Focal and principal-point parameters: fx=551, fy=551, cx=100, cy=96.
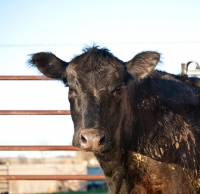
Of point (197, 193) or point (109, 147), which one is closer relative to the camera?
point (109, 147)

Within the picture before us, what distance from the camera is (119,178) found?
17.7 ft

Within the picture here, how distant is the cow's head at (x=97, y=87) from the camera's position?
16.2ft

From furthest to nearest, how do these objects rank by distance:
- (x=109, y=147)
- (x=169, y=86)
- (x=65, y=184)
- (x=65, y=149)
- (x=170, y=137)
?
(x=65, y=184) → (x=65, y=149) → (x=169, y=86) → (x=170, y=137) → (x=109, y=147)

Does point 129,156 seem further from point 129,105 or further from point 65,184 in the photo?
point 65,184

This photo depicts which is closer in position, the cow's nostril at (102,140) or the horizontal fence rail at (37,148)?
the cow's nostril at (102,140)

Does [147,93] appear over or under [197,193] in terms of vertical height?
over

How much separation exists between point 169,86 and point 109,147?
110 cm

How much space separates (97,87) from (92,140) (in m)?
0.63

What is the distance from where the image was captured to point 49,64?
5746 millimetres

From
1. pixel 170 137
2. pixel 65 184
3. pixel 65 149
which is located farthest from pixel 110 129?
pixel 65 184

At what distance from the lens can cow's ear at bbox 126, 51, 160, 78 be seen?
5.55 m

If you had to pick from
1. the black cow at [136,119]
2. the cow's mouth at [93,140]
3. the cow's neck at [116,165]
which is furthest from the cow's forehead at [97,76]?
the cow's neck at [116,165]

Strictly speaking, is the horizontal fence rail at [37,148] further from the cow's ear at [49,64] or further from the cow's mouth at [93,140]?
the cow's mouth at [93,140]

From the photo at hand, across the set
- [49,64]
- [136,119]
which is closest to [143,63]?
[136,119]
